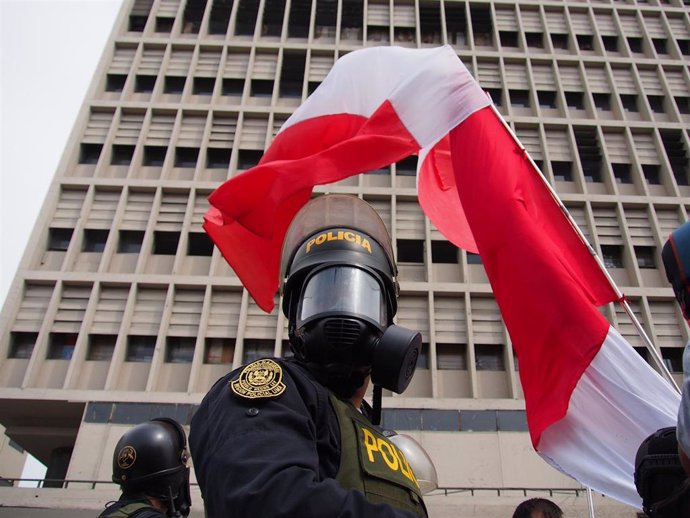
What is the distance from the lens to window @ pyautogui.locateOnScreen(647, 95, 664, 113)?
77.5 feet

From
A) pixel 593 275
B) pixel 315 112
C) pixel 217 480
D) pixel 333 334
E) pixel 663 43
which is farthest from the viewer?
pixel 663 43

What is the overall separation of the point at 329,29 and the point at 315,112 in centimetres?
2338

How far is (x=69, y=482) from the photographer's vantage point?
15211mm

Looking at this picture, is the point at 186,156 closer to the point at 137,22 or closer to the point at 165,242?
the point at 165,242

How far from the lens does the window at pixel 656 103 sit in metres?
23.6

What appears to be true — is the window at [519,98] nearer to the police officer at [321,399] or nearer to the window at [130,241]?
the window at [130,241]

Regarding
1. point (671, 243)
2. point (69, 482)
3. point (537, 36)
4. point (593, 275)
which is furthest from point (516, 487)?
point (537, 36)

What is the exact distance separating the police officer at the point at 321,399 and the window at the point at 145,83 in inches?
943

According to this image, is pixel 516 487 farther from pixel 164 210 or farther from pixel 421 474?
pixel 164 210

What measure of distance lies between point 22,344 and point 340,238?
Result: 19616mm

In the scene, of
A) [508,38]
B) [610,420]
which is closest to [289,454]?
[610,420]

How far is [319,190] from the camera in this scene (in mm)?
20562

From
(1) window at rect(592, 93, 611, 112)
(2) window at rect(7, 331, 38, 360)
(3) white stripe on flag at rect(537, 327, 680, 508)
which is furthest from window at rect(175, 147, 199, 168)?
(3) white stripe on flag at rect(537, 327, 680, 508)

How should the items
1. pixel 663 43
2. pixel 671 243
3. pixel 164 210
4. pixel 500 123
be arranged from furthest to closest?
pixel 663 43 < pixel 164 210 < pixel 500 123 < pixel 671 243
